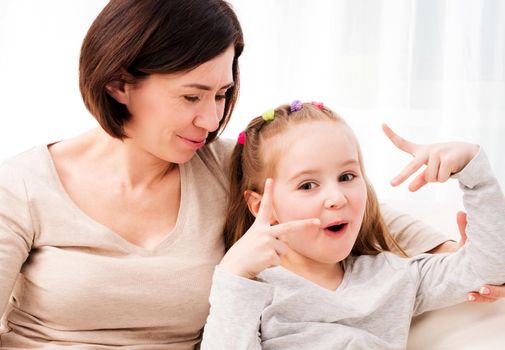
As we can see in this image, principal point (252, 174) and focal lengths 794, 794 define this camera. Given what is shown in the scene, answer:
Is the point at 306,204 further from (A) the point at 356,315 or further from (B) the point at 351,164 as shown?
(A) the point at 356,315

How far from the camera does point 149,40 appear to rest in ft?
5.06

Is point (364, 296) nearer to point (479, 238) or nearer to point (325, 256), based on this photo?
point (325, 256)

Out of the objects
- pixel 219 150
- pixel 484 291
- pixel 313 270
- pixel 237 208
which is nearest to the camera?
pixel 484 291

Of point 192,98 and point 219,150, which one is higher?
point 192,98

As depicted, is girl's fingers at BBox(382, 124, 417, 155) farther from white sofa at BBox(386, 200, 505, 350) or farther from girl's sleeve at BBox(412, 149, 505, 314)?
white sofa at BBox(386, 200, 505, 350)

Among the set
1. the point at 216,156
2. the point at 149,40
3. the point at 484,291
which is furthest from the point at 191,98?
the point at 484,291

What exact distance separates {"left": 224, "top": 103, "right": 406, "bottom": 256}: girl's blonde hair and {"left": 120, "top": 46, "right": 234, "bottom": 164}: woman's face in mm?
106

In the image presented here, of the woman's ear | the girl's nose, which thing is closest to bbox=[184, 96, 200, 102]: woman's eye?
the woman's ear

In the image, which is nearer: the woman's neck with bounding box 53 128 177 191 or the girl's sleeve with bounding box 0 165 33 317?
the girl's sleeve with bounding box 0 165 33 317

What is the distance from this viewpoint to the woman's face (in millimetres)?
1574

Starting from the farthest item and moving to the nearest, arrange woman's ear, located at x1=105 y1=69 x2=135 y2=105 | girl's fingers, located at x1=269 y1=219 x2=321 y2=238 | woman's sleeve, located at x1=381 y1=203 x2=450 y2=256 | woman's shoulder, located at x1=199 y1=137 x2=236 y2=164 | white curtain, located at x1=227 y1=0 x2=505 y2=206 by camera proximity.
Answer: white curtain, located at x1=227 y1=0 x2=505 y2=206 < woman's shoulder, located at x1=199 y1=137 x2=236 y2=164 < woman's sleeve, located at x1=381 y1=203 x2=450 y2=256 < woman's ear, located at x1=105 y1=69 x2=135 y2=105 < girl's fingers, located at x1=269 y1=219 x2=321 y2=238

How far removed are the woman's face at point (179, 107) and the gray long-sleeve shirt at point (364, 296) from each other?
32 centimetres

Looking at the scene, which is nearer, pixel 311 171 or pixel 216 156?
pixel 311 171

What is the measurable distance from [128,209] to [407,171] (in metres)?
0.61
